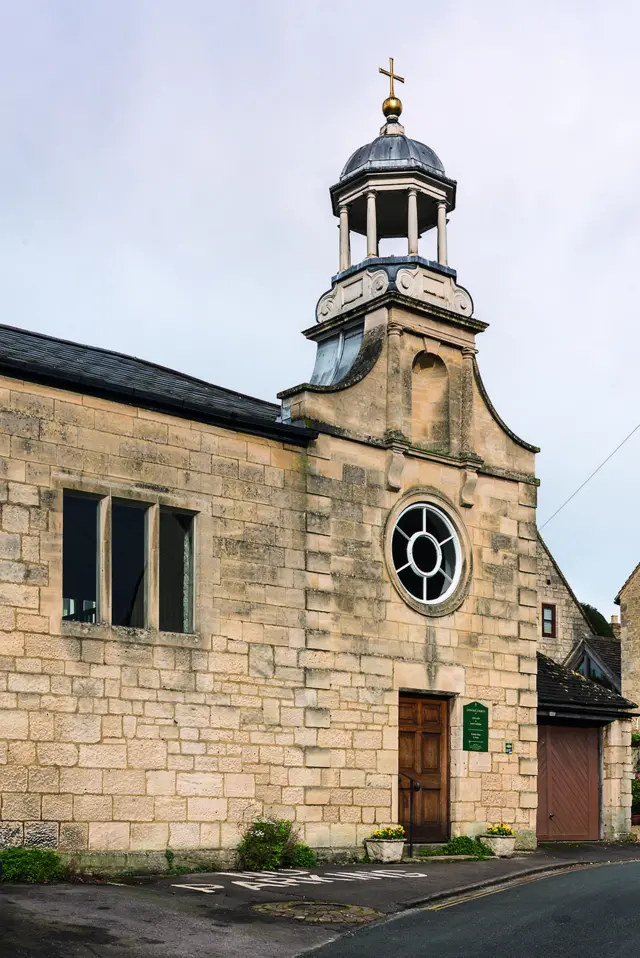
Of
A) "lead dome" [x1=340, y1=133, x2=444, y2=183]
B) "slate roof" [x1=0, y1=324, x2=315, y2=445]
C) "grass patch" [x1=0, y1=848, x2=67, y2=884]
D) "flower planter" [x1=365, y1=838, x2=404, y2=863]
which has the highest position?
"lead dome" [x1=340, y1=133, x2=444, y2=183]

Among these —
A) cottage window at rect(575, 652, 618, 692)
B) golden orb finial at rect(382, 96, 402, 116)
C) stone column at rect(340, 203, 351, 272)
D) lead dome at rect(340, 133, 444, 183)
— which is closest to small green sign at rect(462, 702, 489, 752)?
stone column at rect(340, 203, 351, 272)

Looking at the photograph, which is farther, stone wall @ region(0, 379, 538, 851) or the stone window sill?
the stone window sill

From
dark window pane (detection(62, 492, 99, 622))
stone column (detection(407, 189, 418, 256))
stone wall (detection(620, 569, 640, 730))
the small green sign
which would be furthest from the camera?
stone wall (detection(620, 569, 640, 730))

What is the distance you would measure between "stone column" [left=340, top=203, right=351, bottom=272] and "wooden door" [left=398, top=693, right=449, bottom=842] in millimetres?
8057

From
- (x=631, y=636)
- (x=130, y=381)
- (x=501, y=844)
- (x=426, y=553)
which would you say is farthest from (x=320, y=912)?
(x=631, y=636)

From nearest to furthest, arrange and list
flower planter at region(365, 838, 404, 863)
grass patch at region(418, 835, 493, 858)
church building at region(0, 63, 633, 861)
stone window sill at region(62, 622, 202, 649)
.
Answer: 1. church building at region(0, 63, 633, 861)
2. stone window sill at region(62, 622, 202, 649)
3. flower planter at region(365, 838, 404, 863)
4. grass patch at region(418, 835, 493, 858)

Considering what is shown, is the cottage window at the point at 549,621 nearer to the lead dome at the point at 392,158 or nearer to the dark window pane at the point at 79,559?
the lead dome at the point at 392,158

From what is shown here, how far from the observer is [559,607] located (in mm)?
39375

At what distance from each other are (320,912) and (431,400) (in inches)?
412

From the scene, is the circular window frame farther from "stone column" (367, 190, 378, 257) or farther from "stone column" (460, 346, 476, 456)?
"stone column" (367, 190, 378, 257)

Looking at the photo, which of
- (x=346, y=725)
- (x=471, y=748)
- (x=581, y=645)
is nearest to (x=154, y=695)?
(x=346, y=725)

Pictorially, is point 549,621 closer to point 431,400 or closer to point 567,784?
point 567,784

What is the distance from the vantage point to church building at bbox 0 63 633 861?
15.5 m

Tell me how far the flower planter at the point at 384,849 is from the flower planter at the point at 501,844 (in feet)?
6.96
